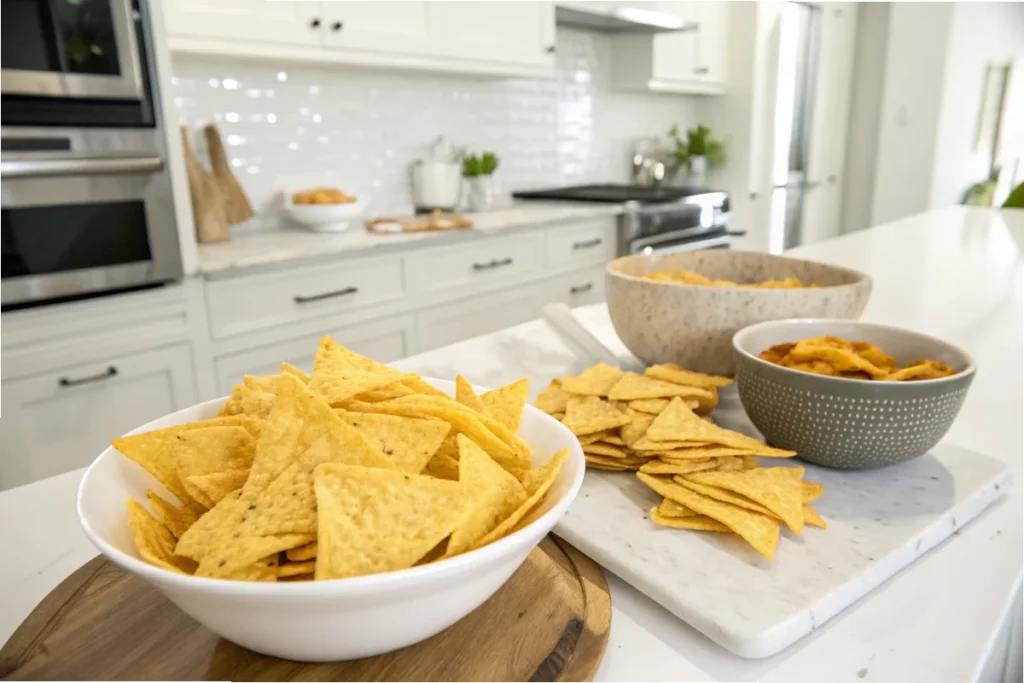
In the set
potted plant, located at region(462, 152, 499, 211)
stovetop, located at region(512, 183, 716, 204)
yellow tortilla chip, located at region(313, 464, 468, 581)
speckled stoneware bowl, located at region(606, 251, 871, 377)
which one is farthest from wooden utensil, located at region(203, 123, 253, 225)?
yellow tortilla chip, located at region(313, 464, 468, 581)

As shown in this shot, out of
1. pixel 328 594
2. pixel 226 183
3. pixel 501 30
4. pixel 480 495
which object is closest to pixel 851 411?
pixel 480 495

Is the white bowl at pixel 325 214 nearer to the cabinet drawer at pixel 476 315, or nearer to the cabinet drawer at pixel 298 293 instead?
the cabinet drawer at pixel 298 293

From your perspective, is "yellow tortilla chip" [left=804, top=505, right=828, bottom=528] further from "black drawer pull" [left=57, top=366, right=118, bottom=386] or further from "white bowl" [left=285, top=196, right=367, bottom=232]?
"white bowl" [left=285, top=196, right=367, bottom=232]

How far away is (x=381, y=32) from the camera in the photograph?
2562mm

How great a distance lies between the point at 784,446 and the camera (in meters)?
0.76

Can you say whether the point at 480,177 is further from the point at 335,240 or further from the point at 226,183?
the point at 226,183

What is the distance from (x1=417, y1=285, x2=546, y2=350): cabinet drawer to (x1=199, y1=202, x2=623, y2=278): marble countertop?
26 cm

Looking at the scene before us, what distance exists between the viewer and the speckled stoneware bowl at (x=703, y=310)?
0.93m

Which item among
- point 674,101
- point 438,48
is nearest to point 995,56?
point 674,101

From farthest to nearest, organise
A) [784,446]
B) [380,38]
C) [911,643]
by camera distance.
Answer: [380,38], [784,446], [911,643]

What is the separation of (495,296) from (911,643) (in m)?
2.40

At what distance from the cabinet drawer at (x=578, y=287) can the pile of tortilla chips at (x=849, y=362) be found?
2.25 meters

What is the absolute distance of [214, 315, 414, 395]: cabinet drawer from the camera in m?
2.14

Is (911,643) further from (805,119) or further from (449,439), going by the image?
(805,119)
